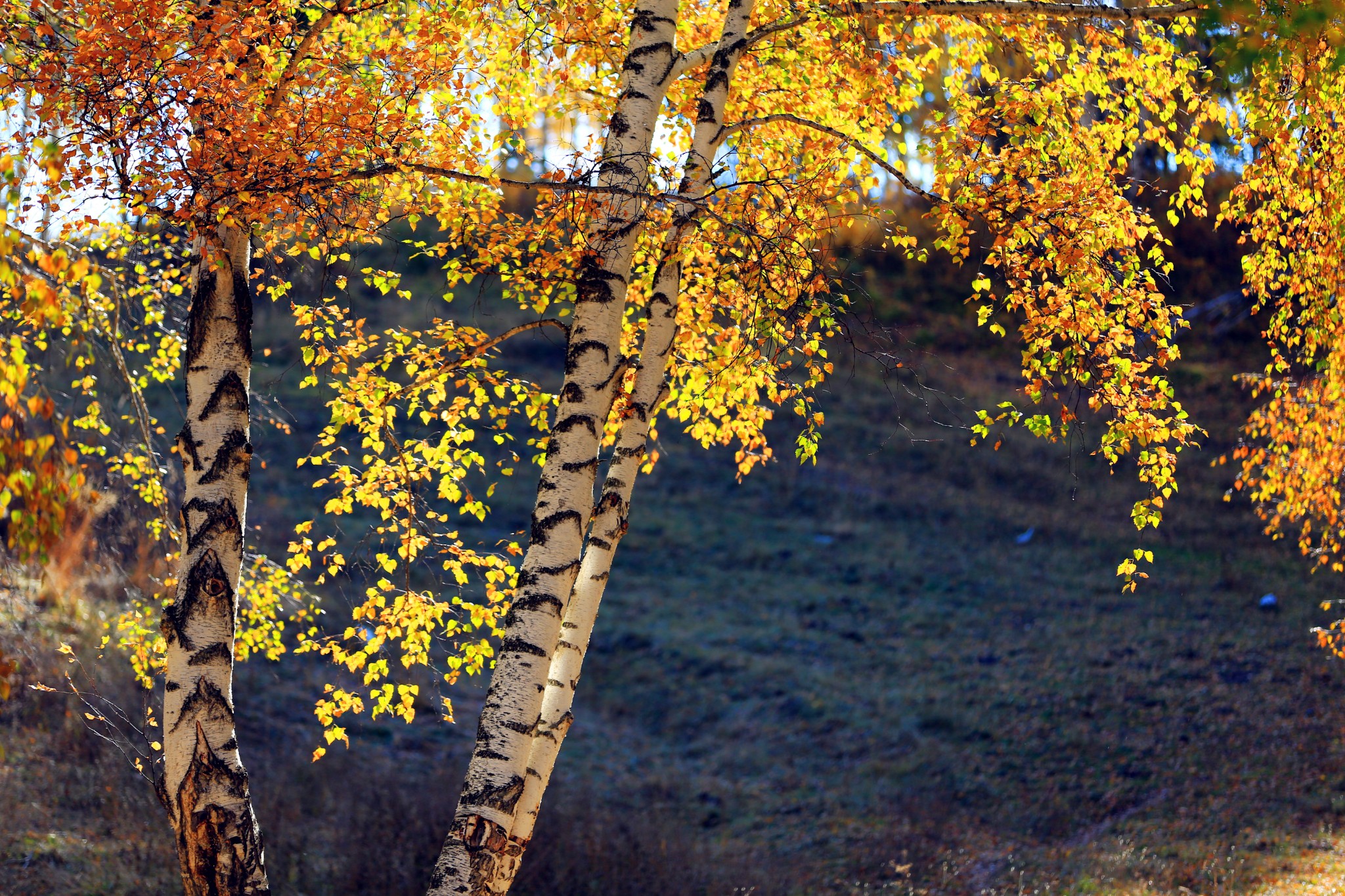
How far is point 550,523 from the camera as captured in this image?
15.5ft

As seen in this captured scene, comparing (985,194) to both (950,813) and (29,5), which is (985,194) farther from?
(950,813)

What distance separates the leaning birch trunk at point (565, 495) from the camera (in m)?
4.47

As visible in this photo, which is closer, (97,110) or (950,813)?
(97,110)

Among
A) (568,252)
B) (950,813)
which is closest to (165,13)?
(568,252)

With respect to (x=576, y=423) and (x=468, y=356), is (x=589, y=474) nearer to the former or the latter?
(x=576, y=423)

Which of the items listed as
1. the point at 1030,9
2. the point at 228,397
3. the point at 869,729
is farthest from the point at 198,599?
the point at 869,729

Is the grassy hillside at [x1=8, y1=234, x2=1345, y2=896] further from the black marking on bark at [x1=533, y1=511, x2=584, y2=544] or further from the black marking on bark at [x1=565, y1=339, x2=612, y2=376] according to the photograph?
the black marking on bark at [x1=533, y1=511, x2=584, y2=544]

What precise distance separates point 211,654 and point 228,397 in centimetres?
118

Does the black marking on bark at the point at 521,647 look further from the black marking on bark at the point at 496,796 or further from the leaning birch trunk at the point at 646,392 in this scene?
the black marking on bark at the point at 496,796

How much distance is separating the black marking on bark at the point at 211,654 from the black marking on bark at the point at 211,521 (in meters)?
0.44

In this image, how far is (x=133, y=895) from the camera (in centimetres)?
839

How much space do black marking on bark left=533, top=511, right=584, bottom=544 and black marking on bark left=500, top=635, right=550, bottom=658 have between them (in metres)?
0.46

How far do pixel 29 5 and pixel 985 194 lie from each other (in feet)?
16.4

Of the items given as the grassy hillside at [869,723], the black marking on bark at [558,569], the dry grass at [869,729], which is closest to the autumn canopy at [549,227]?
the black marking on bark at [558,569]
